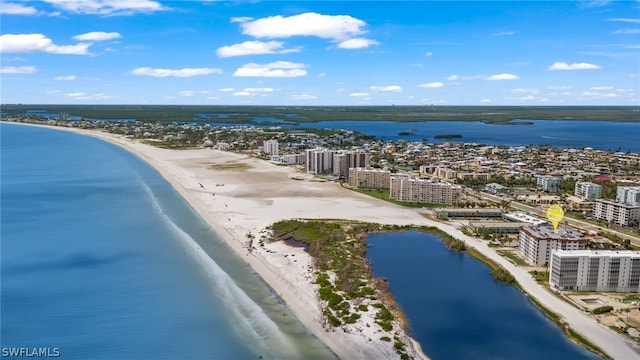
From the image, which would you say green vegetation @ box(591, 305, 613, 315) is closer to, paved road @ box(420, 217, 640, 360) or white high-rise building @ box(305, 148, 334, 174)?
paved road @ box(420, 217, 640, 360)

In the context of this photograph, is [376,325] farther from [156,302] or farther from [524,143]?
[524,143]

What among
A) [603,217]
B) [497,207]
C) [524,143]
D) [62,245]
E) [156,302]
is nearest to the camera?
[156,302]

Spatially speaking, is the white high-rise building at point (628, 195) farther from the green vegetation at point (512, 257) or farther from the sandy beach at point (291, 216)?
the green vegetation at point (512, 257)

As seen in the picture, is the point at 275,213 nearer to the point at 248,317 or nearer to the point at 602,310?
the point at 248,317

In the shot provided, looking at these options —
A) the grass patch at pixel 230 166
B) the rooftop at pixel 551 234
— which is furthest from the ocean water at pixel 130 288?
the grass patch at pixel 230 166

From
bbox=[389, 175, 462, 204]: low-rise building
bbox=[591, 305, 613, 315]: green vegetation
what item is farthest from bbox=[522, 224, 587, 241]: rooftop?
bbox=[389, 175, 462, 204]: low-rise building

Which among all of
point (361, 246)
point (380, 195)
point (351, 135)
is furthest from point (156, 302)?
point (351, 135)
